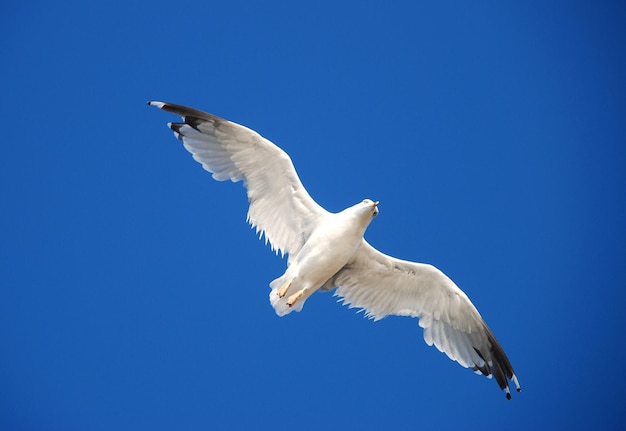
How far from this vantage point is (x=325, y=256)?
10523 mm

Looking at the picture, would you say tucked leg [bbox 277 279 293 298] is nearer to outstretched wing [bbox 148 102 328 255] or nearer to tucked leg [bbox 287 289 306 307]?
tucked leg [bbox 287 289 306 307]

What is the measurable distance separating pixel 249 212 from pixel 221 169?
64 cm

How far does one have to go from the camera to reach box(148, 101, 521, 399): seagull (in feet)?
34.7

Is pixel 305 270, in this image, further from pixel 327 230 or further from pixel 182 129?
pixel 182 129

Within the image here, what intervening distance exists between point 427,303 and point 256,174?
2714 mm

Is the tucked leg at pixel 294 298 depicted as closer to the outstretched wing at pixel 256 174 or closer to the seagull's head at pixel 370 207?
the outstretched wing at pixel 256 174

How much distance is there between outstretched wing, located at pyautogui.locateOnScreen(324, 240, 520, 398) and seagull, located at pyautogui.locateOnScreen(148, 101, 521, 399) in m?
0.01

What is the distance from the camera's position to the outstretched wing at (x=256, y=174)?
35.7 feet

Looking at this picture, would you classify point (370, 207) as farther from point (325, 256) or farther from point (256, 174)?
point (256, 174)

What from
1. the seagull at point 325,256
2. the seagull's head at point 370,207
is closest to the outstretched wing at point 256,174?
the seagull at point 325,256

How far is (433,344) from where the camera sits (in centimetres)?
1137

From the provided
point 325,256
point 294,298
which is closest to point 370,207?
point 325,256

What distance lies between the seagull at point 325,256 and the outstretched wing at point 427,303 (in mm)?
13

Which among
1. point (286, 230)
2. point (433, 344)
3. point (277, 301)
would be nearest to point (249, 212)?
point (286, 230)
